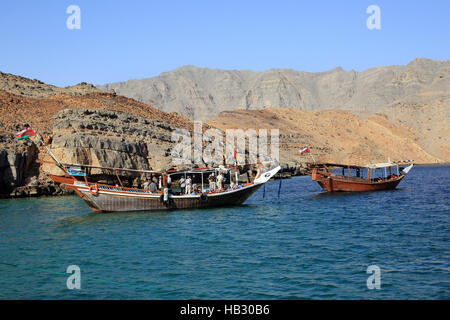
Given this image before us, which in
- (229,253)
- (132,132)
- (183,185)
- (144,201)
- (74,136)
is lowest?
(229,253)

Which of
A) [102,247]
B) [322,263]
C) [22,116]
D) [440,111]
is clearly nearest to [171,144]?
[22,116]

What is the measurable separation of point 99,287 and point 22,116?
164 feet

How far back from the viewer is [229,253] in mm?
19328

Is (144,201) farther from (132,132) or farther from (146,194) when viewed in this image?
(132,132)

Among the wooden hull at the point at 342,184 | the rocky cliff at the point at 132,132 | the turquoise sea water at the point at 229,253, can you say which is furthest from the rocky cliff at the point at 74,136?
the wooden hull at the point at 342,184

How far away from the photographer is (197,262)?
1795 cm

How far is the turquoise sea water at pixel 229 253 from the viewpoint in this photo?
47.9 ft

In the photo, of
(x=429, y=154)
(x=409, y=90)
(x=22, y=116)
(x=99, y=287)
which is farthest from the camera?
(x=409, y=90)

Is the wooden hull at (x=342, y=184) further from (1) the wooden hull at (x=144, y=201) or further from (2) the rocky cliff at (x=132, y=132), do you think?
(2) the rocky cliff at (x=132, y=132)

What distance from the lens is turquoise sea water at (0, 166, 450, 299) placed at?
14594 mm

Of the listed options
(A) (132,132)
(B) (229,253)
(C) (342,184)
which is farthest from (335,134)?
(B) (229,253)

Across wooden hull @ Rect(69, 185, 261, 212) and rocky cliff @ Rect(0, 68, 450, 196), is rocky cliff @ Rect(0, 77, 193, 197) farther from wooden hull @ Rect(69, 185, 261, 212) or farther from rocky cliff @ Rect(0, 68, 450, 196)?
wooden hull @ Rect(69, 185, 261, 212)
